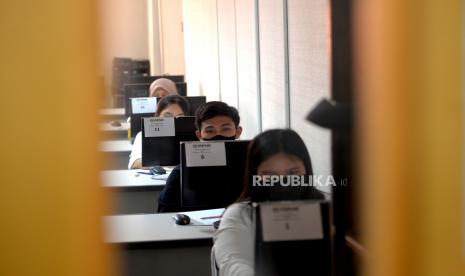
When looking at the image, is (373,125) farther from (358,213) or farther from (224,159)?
(224,159)

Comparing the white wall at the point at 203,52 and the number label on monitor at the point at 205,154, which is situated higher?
the white wall at the point at 203,52

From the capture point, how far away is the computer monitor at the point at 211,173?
2.84 meters

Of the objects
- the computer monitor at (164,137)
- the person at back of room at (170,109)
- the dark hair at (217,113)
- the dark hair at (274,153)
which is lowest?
the computer monitor at (164,137)

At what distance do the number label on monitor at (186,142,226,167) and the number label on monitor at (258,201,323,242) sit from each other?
1.80 metres

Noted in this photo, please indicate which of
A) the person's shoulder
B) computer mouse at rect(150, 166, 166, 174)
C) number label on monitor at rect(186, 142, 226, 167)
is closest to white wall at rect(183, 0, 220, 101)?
computer mouse at rect(150, 166, 166, 174)

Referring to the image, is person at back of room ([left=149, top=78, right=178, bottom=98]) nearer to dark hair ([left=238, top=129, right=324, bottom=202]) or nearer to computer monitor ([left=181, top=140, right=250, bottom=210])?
computer monitor ([left=181, top=140, right=250, bottom=210])

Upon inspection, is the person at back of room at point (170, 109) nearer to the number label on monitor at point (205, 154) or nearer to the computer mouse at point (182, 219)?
the number label on monitor at point (205, 154)

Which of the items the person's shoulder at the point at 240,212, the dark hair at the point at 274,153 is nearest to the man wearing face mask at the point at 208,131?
the person's shoulder at the point at 240,212

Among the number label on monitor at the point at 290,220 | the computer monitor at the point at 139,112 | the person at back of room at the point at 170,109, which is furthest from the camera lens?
the computer monitor at the point at 139,112

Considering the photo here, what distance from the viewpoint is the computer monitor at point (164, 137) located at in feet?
14.3

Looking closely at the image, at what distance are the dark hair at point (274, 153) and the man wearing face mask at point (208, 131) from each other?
6.26 feet

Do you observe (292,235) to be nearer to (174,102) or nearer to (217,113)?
(217,113)

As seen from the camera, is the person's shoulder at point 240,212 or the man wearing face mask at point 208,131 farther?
the man wearing face mask at point 208,131

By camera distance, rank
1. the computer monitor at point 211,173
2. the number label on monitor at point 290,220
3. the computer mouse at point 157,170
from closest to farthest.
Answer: the number label on monitor at point 290,220, the computer monitor at point 211,173, the computer mouse at point 157,170
